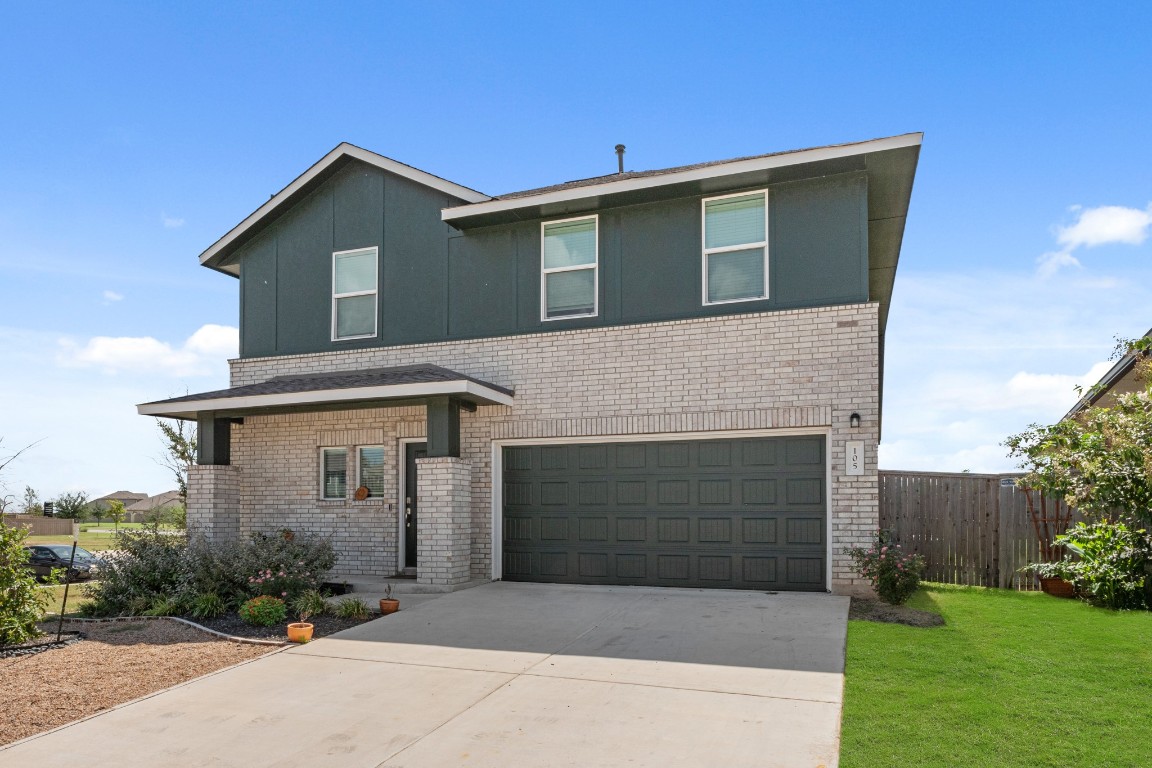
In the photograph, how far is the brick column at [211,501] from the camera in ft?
44.3

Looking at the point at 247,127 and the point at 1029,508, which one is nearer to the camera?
the point at 1029,508

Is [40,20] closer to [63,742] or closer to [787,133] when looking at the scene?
[63,742]

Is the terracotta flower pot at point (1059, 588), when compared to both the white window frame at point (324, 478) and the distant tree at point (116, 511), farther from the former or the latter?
the distant tree at point (116, 511)

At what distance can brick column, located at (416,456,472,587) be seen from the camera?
11.6m

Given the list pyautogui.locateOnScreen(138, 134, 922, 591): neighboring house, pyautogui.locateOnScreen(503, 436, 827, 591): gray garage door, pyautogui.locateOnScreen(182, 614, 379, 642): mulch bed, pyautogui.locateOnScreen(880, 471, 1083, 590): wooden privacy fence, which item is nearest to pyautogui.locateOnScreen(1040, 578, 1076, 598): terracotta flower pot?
pyautogui.locateOnScreen(880, 471, 1083, 590): wooden privacy fence

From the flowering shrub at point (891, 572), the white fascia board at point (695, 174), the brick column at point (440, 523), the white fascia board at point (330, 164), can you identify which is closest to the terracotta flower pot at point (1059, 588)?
the flowering shrub at point (891, 572)

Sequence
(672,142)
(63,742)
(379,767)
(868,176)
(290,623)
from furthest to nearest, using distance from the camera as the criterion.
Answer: (672,142) < (868,176) < (290,623) < (63,742) < (379,767)

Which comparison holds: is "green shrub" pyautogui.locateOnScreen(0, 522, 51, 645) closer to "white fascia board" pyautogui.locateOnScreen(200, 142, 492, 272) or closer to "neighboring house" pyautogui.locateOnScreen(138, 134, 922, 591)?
"neighboring house" pyautogui.locateOnScreen(138, 134, 922, 591)

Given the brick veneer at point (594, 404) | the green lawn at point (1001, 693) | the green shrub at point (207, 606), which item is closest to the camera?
the green lawn at point (1001, 693)

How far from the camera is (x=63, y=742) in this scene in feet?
19.2

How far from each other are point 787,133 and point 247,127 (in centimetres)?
879

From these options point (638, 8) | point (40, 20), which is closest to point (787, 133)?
point (638, 8)

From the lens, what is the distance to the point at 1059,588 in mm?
11320

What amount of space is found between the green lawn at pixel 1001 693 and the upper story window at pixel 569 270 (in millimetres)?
6171
